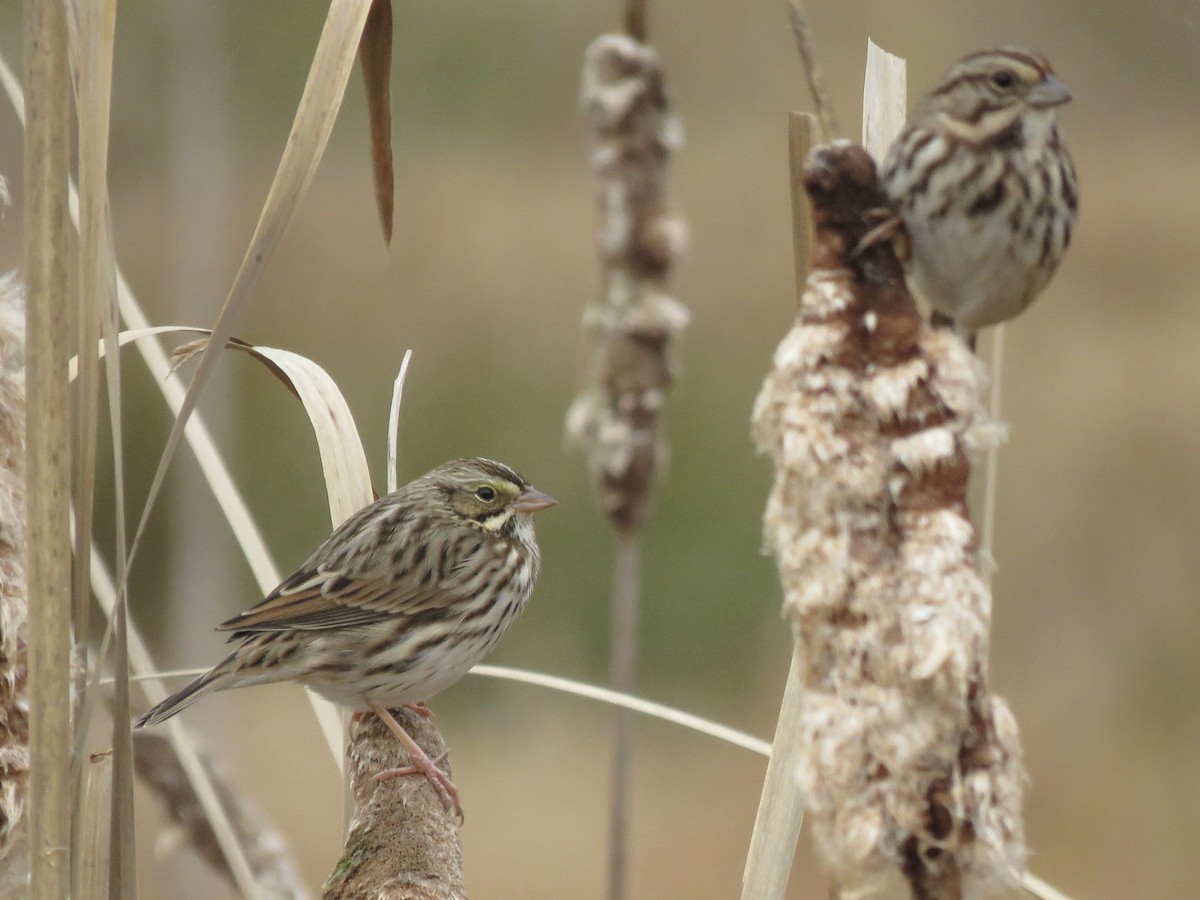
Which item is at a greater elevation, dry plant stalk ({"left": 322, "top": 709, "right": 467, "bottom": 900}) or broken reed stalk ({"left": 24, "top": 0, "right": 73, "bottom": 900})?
broken reed stalk ({"left": 24, "top": 0, "right": 73, "bottom": 900})

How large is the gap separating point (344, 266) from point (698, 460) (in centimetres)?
406

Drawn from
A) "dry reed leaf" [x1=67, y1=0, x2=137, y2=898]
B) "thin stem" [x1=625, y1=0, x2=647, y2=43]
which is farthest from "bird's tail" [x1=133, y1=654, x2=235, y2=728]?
"thin stem" [x1=625, y1=0, x2=647, y2=43]

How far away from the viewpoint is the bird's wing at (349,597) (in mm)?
3070

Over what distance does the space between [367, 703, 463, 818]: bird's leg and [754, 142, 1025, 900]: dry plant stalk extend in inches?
38.4

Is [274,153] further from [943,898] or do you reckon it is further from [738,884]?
[943,898]

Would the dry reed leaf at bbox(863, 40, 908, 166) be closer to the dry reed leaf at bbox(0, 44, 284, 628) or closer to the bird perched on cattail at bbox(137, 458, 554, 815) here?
the dry reed leaf at bbox(0, 44, 284, 628)

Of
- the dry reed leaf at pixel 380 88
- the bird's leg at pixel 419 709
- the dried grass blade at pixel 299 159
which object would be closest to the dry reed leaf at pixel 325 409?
the dry reed leaf at pixel 380 88

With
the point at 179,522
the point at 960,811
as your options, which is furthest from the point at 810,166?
the point at 179,522

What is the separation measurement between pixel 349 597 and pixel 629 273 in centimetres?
103

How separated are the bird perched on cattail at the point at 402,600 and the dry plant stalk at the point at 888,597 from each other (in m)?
1.54

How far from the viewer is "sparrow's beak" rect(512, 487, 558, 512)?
138 inches

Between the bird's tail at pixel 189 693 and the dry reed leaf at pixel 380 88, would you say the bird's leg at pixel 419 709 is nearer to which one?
the bird's tail at pixel 189 693

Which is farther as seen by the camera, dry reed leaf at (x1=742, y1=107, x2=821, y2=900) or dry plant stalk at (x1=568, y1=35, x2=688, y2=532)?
dry plant stalk at (x1=568, y1=35, x2=688, y2=532)

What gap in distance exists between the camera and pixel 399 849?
6.26ft
